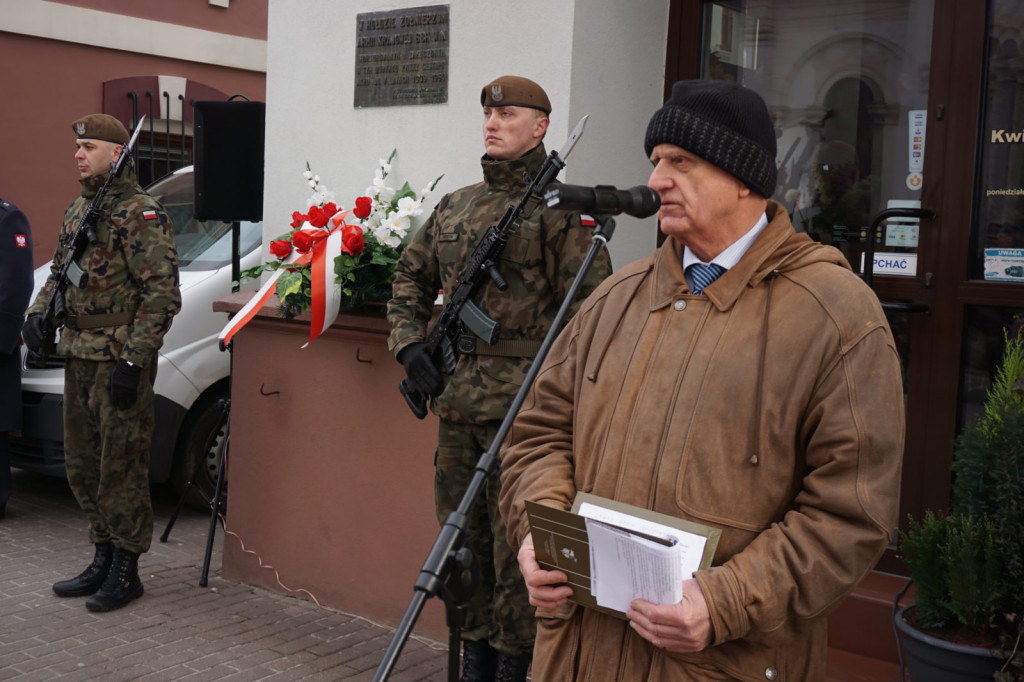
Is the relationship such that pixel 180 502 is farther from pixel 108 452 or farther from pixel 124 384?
pixel 124 384

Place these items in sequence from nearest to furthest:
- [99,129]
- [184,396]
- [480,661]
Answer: [480,661] → [99,129] → [184,396]

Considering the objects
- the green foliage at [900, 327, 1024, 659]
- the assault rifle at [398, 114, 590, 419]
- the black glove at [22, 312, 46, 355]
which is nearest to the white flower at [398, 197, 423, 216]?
the assault rifle at [398, 114, 590, 419]

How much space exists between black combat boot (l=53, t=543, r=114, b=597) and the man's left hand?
15.2ft

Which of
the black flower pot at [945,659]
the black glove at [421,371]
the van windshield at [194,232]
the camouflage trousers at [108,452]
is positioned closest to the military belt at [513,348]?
the black glove at [421,371]

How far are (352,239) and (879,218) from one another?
231 centimetres

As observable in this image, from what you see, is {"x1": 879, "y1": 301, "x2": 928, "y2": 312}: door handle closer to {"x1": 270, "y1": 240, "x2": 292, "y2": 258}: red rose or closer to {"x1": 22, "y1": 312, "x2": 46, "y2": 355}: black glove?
{"x1": 270, "y1": 240, "x2": 292, "y2": 258}: red rose

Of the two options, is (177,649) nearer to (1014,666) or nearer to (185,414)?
(185,414)

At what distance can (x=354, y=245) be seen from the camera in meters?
5.30

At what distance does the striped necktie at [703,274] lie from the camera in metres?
2.54

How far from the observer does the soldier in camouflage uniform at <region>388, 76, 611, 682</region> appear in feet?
14.2

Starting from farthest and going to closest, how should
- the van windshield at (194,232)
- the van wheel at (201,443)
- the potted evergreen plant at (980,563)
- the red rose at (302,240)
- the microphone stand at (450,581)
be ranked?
the van windshield at (194,232), the van wheel at (201,443), the red rose at (302,240), the potted evergreen plant at (980,563), the microphone stand at (450,581)

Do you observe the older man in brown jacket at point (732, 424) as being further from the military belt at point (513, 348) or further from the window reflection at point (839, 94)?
the window reflection at point (839, 94)

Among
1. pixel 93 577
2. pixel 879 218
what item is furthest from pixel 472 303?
pixel 93 577

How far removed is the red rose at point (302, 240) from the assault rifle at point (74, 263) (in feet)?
4.27
